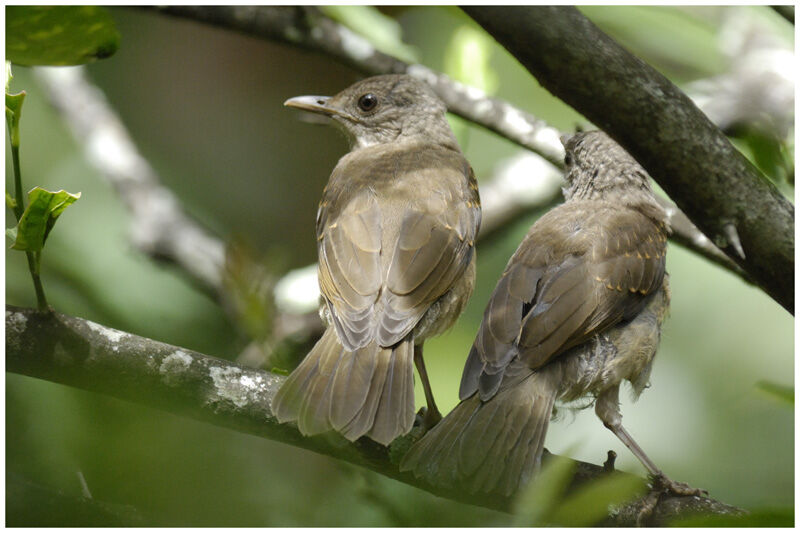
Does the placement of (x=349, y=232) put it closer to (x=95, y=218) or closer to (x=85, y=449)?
(x=85, y=449)

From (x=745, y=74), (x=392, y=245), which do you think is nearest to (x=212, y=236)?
(x=392, y=245)

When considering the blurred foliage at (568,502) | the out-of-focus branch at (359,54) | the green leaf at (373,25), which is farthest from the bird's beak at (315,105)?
the blurred foliage at (568,502)

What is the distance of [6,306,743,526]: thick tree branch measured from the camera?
9.14 ft

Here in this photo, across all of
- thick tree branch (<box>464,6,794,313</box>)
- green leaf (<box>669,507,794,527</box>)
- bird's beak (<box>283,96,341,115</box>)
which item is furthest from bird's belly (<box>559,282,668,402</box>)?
bird's beak (<box>283,96,341,115</box>)

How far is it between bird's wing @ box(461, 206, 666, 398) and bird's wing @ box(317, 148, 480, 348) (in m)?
0.23

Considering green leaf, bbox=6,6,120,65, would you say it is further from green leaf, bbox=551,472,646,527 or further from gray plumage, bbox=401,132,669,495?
green leaf, bbox=551,472,646,527

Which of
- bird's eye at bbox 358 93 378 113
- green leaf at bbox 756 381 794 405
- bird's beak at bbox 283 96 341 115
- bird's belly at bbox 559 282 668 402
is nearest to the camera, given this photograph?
green leaf at bbox 756 381 794 405

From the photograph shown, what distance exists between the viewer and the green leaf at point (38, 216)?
229 centimetres

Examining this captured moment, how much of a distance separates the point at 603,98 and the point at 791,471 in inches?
72.6

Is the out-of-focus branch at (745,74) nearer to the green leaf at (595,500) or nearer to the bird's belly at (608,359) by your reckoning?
the bird's belly at (608,359)

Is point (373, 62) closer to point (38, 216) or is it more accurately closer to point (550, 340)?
point (550, 340)

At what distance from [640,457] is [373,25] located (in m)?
2.20

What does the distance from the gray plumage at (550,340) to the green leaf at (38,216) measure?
3.88 ft

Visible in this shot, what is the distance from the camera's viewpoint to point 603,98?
226 cm
